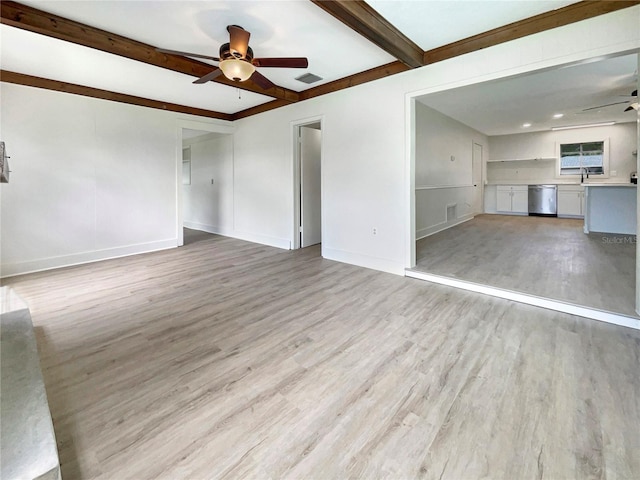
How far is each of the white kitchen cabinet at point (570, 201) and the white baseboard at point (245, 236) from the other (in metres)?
8.16

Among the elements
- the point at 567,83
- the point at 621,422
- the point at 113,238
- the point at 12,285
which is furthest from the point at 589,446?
the point at 113,238

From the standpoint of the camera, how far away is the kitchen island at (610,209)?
5.60 metres

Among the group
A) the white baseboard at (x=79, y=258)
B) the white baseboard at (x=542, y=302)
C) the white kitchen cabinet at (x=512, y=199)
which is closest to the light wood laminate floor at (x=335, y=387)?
the white baseboard at (x=542, y=302)

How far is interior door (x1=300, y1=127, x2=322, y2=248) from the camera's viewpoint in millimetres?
5406

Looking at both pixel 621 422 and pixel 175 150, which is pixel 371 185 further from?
pixel 175 150

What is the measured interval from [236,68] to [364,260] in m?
2.88

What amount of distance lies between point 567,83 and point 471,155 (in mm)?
3816

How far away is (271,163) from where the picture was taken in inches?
221

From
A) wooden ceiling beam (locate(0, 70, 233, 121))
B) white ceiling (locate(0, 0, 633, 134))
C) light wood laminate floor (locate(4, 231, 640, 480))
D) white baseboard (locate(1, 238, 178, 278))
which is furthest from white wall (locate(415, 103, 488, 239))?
white baseboard (locate(1, 238, 178, 278))

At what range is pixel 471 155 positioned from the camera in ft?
26.8

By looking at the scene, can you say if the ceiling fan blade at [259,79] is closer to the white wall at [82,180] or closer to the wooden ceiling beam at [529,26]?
the wooden ceiling beam at [529,26]

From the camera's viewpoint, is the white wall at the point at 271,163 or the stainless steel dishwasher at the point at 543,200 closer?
the white wall at the point at 271,163

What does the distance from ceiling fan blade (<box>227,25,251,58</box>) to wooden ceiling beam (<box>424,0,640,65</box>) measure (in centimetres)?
207

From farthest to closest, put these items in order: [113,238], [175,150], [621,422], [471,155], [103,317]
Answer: [471,155] < [175,150] < [113,238] < [103,317] < [621,422]
